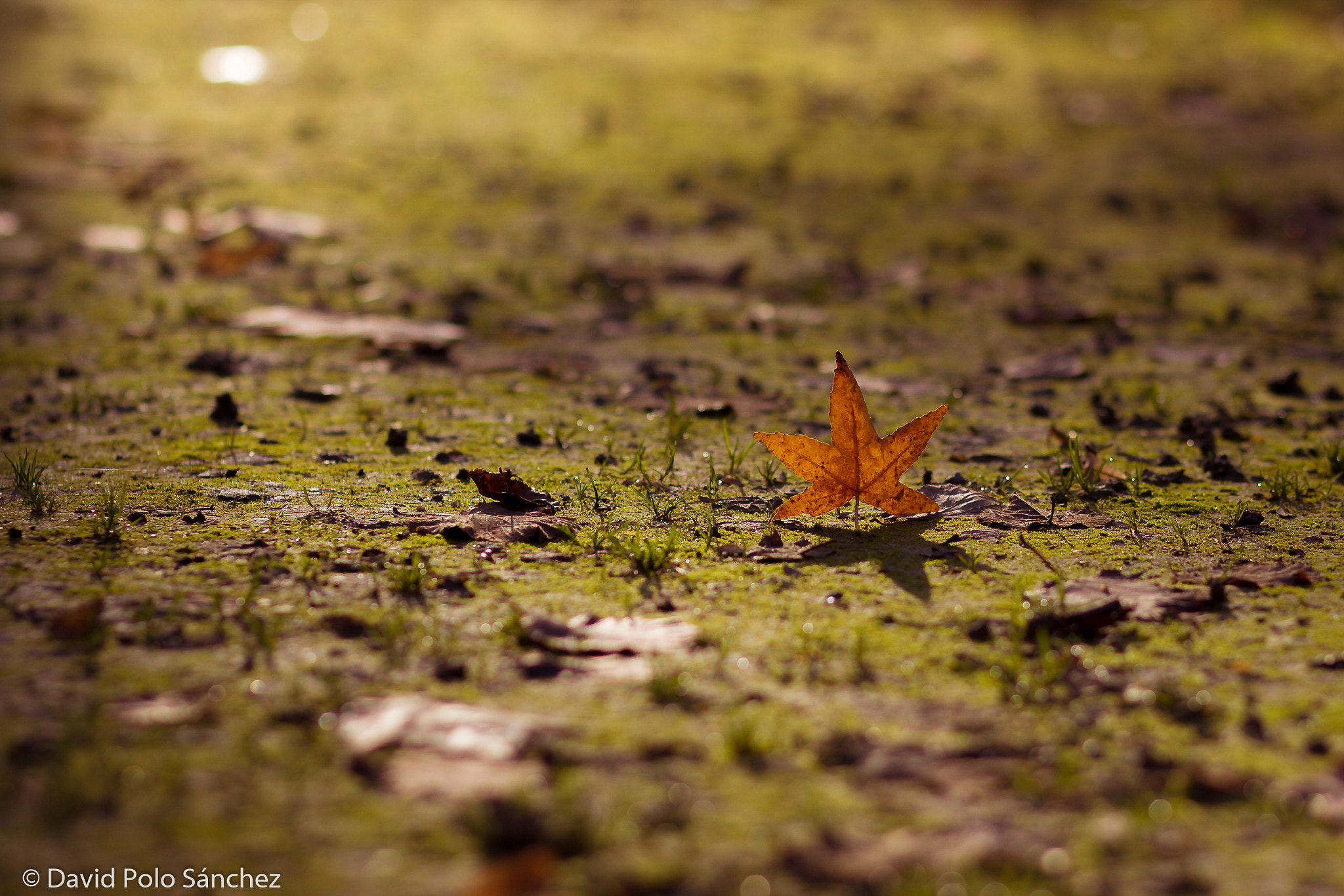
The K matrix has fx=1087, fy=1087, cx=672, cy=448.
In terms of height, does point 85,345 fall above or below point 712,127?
below

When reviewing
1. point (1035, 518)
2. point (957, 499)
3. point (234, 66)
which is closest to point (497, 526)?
point (957, 499)

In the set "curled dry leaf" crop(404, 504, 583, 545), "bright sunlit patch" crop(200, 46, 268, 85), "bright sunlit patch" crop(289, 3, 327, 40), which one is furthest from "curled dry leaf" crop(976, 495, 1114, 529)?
"bright sunlit patch" crop(289, 3, 327, 40)

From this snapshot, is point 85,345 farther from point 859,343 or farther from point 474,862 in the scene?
point 474,862

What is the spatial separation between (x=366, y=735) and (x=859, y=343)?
3.06m

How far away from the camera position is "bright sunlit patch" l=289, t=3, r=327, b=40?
37.3 ft

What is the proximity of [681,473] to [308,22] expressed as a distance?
10987 millimetres

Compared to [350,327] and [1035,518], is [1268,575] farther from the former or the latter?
[350,327]

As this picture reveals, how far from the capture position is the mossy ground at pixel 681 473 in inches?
54.8

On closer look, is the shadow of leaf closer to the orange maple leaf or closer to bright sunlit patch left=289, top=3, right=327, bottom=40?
the orange maple leaf

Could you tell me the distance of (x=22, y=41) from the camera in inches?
406

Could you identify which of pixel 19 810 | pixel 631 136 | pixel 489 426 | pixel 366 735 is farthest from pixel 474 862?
pixel 631 136

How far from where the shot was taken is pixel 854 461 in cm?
236

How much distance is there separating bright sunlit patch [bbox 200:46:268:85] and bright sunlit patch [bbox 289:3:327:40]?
2.63 ft

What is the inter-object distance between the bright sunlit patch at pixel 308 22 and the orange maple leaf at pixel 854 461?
10543 mm
